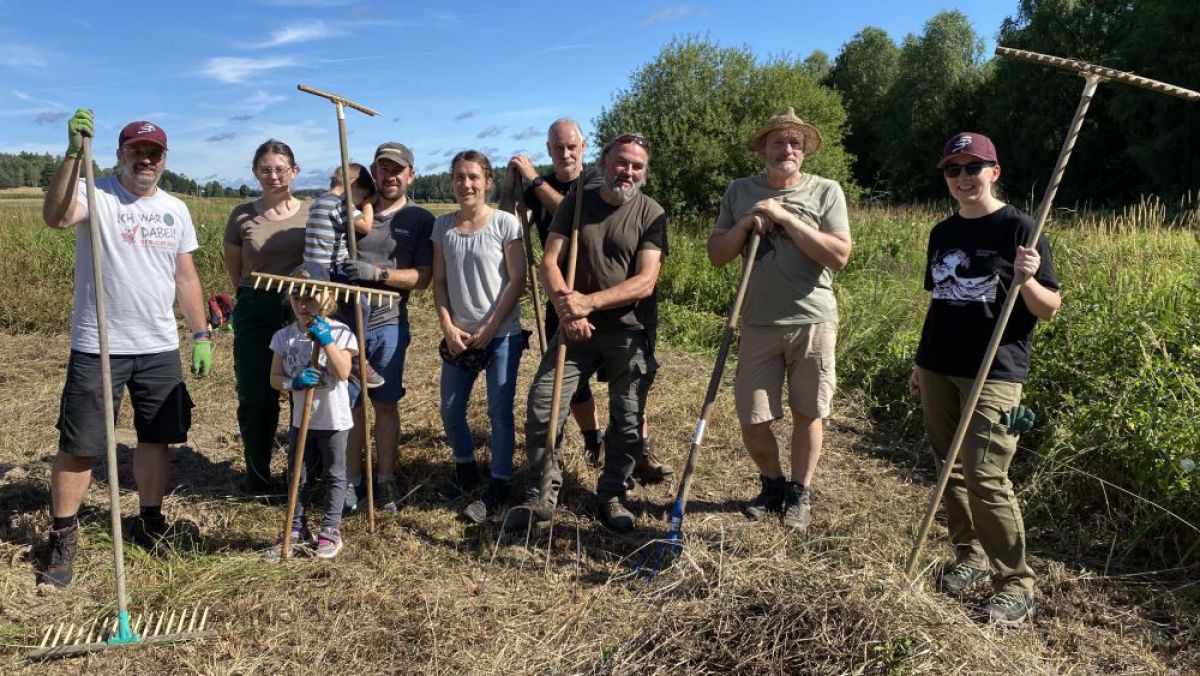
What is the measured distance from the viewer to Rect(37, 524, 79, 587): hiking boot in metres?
3.40

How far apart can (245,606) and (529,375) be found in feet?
12.7

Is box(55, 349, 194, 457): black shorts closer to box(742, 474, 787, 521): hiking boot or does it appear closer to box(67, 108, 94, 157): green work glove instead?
box(67, 108, 94, 157): green work glove

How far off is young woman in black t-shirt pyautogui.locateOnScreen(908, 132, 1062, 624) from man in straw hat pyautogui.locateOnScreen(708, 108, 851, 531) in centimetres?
56

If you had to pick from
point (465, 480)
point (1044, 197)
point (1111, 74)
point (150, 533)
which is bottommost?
point (150, 533)

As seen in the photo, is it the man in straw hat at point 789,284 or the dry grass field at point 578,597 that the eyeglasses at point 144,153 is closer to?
the dry grass field at point 578,597

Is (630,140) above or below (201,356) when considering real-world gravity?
above

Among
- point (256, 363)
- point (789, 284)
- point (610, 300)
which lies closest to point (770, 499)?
point (789, 284)

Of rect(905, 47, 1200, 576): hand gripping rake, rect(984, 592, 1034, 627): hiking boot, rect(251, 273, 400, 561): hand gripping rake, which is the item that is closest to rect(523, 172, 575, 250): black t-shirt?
rect(251, 273, 400, 561): hand gripping rake

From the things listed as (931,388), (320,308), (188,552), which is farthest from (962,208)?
(188,552)

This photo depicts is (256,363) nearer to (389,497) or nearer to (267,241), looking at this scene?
(267,241)

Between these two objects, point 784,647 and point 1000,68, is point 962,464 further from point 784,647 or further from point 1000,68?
point 1000,68

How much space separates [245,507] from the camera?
13.8ft

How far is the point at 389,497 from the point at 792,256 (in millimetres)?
2529

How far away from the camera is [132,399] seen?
3.54 meters
